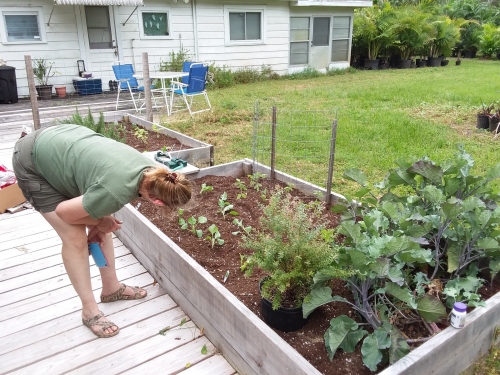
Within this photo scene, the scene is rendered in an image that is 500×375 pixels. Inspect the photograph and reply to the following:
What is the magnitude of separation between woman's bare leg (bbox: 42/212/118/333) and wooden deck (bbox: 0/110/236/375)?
0.42 feet

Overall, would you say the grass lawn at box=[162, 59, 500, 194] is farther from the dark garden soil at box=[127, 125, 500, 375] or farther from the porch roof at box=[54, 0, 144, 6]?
the porch roof at box=[54, 0, 144, 6]

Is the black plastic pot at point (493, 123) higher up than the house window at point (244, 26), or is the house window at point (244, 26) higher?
the house window at point (244, 26)

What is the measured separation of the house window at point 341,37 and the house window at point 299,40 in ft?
3.65

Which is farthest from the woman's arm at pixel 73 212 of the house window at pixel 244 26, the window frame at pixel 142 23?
the house window at pixel 244 26

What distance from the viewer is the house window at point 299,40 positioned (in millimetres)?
12555

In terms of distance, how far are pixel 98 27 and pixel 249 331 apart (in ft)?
30.8

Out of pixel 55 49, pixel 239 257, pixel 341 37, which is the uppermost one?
pixel 341 37

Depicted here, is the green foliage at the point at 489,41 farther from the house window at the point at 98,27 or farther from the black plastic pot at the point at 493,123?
the house window at the point at 98,27

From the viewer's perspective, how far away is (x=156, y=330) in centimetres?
223

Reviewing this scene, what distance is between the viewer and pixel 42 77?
8.92 m

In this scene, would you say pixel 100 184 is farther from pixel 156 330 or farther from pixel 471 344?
pixel 471 344

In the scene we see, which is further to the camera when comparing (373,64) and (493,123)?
(373,64)

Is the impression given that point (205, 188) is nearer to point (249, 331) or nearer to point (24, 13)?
point (249, 331)

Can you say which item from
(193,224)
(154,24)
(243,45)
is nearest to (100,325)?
(193,224)
